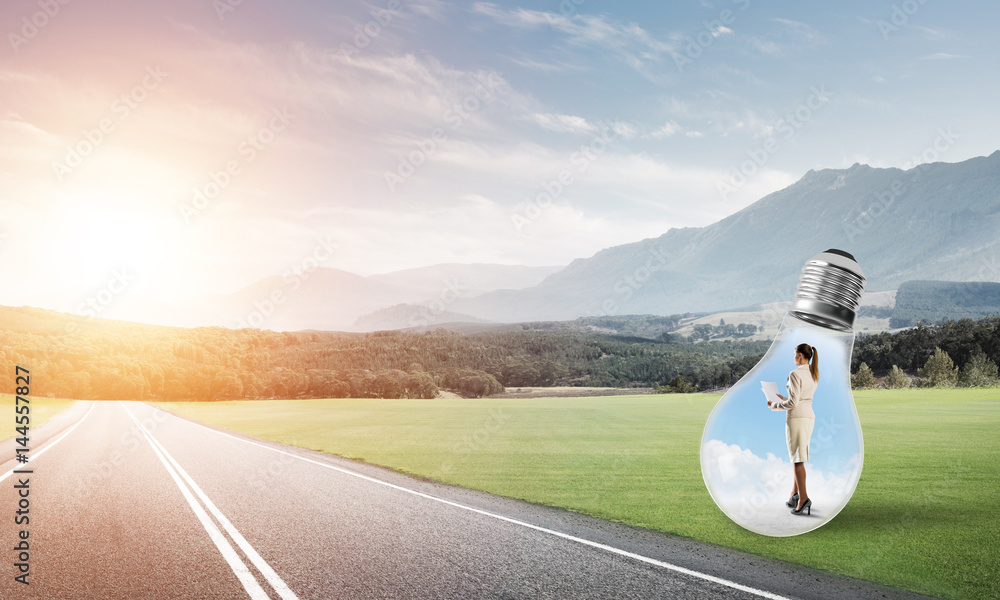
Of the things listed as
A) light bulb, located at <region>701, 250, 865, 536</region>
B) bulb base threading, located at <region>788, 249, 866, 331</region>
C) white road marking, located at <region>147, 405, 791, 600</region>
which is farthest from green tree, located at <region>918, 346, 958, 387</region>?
bulb base threading, located at <region>788, 249, 866, 331</region>

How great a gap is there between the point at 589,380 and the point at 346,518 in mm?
135888

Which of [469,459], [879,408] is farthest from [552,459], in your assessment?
[879,408]

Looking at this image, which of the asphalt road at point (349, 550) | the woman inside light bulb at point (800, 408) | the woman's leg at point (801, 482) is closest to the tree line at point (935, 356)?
the asphalt road at point (349, 550)

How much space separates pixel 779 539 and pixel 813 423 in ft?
11.2

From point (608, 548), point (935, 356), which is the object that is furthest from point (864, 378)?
point (608, 548)

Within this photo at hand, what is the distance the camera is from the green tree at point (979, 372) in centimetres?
8112

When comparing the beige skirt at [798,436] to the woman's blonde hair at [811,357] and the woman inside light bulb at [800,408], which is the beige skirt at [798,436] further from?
the woman's blonde hair at [811,357]

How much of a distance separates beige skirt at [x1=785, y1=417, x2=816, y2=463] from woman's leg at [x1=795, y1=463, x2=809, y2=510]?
9cm

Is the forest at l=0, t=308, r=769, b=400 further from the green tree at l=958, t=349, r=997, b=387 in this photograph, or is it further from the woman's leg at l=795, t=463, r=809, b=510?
the woman's leg at l=795, t=463, r=809, b=510

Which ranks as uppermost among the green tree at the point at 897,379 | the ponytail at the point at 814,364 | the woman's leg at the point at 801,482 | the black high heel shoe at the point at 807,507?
the ponytail at the point at 814,364

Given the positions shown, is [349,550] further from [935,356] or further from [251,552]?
[935,356]

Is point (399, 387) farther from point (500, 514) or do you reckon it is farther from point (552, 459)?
point (500, 514)

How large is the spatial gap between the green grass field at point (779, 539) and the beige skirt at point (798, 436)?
233cm

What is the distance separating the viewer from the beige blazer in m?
5.68
